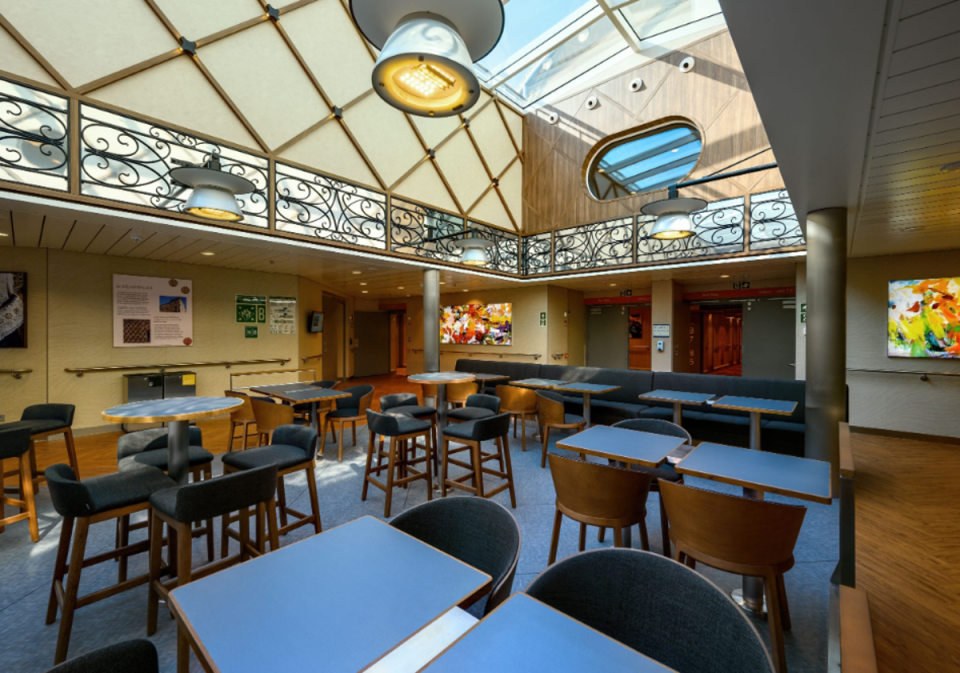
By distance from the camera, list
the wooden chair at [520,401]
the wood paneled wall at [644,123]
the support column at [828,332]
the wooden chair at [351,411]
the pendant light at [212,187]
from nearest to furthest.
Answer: the pendant light at [212,187]
the support column at [828,332]
the wooden chair at [351,411]
the wooden chair at [520,401]
the wood paneled wall at [644,123]

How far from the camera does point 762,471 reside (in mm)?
2270

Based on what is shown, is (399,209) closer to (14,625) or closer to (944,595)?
(14,625)

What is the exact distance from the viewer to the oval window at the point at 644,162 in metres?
7.95

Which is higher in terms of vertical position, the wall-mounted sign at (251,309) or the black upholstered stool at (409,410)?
the wall-mounted sign at (251,309)

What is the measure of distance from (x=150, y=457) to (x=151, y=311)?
5198mm

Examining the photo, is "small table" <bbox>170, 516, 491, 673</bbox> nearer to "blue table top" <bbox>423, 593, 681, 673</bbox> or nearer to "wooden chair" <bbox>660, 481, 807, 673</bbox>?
"blue table top" <bbox>423, 593, 681, 673</bbox>

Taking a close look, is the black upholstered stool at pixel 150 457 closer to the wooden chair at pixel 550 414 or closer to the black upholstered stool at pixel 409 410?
the black upholstered stool at pixel 409 410

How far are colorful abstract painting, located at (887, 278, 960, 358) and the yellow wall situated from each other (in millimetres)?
10518

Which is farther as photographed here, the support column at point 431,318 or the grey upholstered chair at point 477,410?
the support column at point 431,318

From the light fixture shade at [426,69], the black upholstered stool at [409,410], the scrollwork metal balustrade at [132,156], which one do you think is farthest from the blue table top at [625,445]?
the scrollwork metal balustrade at [132,156]

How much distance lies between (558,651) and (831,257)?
4.78m

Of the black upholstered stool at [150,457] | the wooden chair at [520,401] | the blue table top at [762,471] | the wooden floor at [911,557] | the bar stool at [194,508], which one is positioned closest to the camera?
the bar stool at [194,508]

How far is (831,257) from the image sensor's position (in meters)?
4.07

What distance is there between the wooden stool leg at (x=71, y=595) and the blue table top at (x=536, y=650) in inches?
80.4
